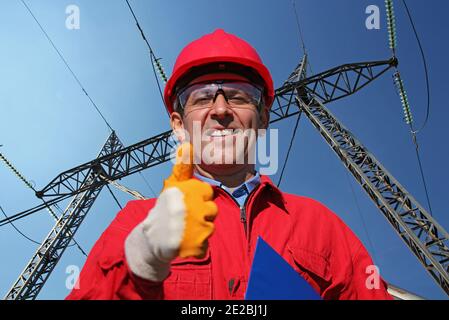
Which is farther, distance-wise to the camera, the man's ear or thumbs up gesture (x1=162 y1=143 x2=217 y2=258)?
the man's ear

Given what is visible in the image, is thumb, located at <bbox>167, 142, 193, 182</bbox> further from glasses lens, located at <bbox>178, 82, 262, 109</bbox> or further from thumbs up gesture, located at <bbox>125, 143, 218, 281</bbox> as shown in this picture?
glasses lens, located at <bbox>178, 82, 262, 109</bbox>

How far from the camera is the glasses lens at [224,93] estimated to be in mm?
1865

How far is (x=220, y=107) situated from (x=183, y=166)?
2.24 feet

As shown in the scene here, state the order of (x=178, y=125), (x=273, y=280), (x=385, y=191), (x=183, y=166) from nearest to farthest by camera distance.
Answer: (x=183, y=166) < (x=273, y=280) < (x=178, y=125) < (x=385, y=191)

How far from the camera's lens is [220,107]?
180 cm

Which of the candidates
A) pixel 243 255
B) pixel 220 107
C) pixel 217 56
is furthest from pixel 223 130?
pixel 243 255

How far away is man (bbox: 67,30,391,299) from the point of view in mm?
1059

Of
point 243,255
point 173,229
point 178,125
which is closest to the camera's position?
point 173,229

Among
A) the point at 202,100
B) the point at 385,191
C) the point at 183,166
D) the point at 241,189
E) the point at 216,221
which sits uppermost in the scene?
the point at 385,191

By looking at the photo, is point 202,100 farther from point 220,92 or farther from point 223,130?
point 223,130

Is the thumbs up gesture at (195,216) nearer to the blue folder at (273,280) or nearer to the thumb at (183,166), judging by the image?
the thumb at (183,166)

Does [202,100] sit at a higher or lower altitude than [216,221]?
higher

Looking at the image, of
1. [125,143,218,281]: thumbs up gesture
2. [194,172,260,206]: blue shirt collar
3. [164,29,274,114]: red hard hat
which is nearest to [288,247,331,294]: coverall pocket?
[194,172,260,206]: blue shirt collar
